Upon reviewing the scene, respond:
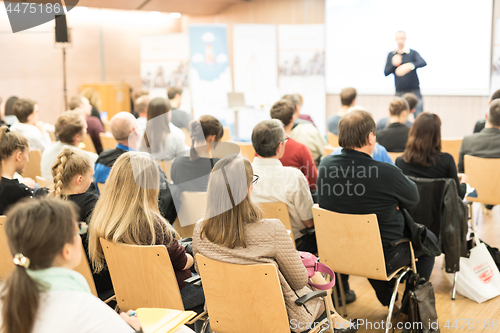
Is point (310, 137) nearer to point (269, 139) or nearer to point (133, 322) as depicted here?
point (269, 139)

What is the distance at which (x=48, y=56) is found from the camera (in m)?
9.09

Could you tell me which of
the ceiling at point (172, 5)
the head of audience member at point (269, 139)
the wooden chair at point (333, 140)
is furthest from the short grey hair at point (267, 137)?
the ceiling at point (172, 5)

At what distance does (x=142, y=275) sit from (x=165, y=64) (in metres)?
7.71

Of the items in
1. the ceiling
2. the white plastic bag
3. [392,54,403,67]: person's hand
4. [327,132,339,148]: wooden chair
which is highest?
the ceiling

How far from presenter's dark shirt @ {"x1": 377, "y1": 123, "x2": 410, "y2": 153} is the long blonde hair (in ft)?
9.14

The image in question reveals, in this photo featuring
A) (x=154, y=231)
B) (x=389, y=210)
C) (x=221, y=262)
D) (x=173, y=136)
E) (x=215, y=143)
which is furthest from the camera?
(x=173, y=136)

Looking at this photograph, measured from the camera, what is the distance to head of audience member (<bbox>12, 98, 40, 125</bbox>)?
4.84 m

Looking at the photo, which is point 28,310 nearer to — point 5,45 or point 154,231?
point 154,231

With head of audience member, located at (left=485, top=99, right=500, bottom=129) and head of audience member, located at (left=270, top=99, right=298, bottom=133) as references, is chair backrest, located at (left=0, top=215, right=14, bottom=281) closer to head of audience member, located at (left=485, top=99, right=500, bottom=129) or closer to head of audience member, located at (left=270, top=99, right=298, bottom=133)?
head of audience member, located at (left=270, top=99, right=298, bottom=133)

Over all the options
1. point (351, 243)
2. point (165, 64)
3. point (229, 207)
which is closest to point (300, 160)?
point (351, 243)

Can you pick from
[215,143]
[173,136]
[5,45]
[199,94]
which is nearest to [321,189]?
[215,143]

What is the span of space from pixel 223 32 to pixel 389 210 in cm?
713

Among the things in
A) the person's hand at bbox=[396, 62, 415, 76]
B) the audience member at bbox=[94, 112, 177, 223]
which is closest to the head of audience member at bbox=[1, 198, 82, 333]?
the audience member at bbox=[94, 112, 177, 223]

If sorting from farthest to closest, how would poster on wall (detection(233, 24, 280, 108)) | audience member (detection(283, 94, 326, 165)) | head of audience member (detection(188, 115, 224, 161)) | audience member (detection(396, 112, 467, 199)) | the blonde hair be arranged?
poster on wall (detection(233, 24, 280, 108)) → audience member (detection(283, 94, 326, 165)) → head of audience member (detection(188, 115, 224, 161)) → audience member (detection(396, 112, 467, 199)) → the blonde hair
